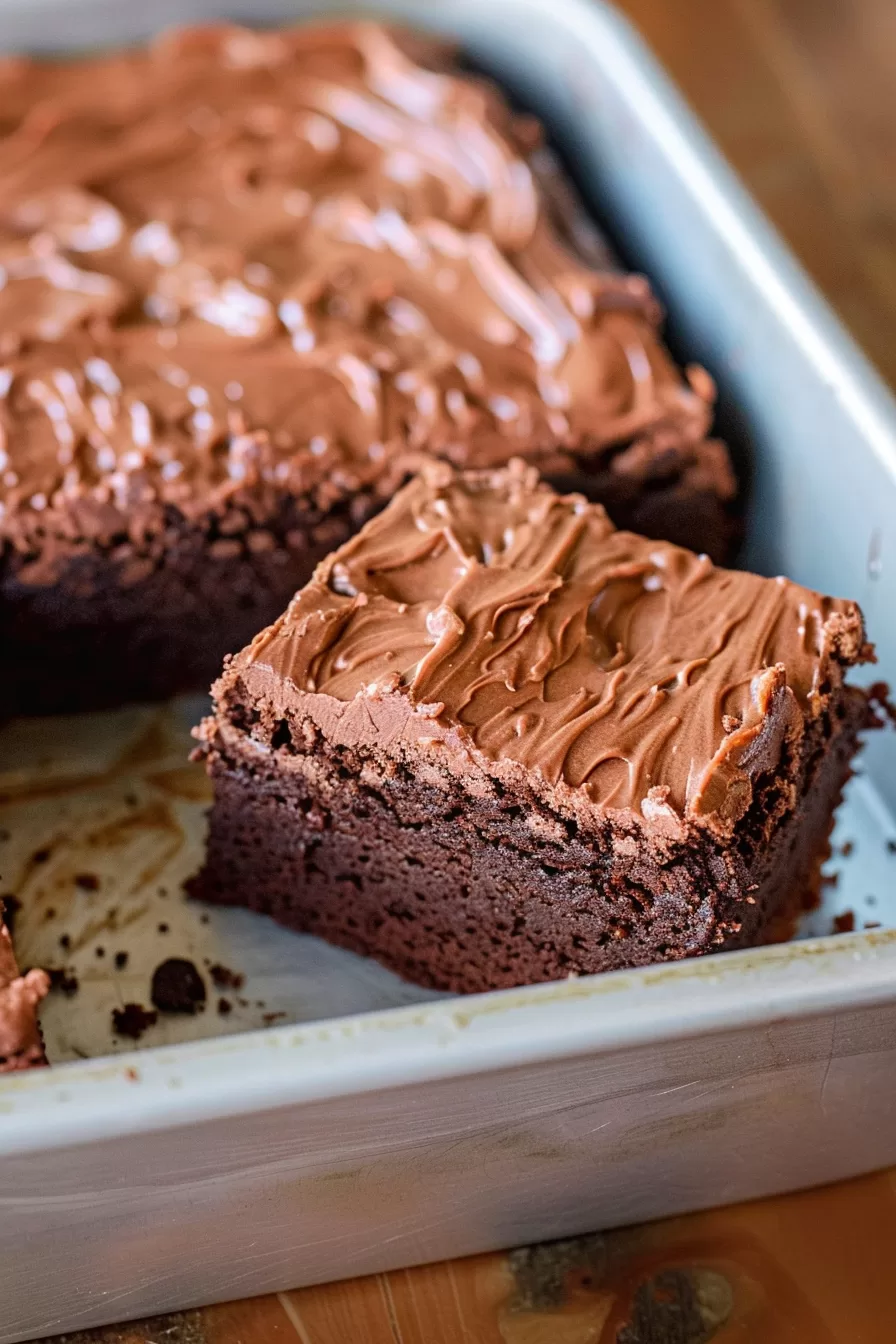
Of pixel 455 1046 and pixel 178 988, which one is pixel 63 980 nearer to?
pixel 178 988

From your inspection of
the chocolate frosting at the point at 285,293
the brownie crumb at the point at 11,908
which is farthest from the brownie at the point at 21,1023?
the chocolate frosting at the point at 285,293

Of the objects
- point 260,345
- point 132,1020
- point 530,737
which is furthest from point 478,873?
point 260,345

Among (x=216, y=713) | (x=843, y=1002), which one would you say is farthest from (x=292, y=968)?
(x=843, y=1002)

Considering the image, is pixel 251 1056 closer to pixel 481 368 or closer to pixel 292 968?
pixel 292 968

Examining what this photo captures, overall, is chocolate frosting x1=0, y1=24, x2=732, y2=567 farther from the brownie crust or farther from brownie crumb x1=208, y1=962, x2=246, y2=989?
brownie crumb x1=208, y1=962, x2=246, y2=989

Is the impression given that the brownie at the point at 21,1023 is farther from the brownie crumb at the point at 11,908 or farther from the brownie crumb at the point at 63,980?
the brownie crumb at the point at 11,908

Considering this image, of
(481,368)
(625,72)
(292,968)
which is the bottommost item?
(292,968)

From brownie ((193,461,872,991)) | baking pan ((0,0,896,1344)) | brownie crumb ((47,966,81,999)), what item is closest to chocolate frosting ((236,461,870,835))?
brownie ((193,461,872,991))
